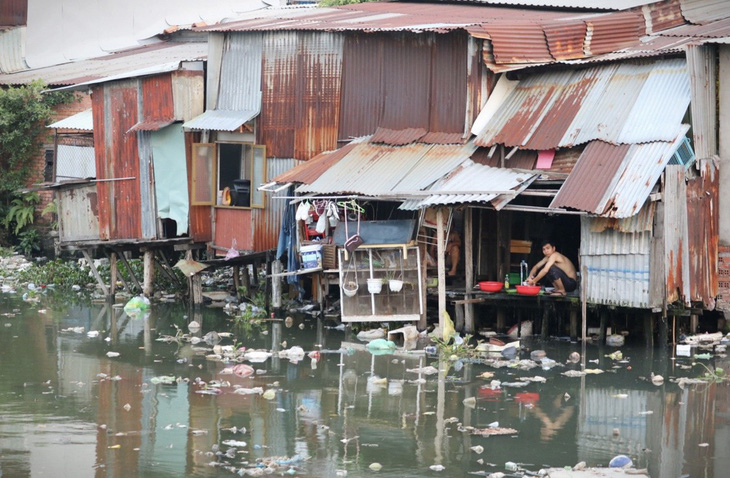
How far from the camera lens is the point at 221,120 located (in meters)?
19.2

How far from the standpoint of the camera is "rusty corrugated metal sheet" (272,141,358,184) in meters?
17.8

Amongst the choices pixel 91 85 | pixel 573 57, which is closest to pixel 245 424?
pixel 573 57

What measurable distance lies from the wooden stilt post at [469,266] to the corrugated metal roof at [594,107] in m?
1.16

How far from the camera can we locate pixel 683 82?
15.3 meters

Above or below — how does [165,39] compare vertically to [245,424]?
above

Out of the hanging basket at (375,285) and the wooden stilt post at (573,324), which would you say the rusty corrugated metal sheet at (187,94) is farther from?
the wooden stilt post at (573,324)

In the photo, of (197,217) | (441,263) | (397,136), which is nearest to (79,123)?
(197,217)

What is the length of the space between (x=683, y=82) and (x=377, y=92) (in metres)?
4.98

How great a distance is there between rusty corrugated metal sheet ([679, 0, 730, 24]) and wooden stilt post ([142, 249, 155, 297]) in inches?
396

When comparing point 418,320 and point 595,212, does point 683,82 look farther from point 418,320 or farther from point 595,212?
point 418,320

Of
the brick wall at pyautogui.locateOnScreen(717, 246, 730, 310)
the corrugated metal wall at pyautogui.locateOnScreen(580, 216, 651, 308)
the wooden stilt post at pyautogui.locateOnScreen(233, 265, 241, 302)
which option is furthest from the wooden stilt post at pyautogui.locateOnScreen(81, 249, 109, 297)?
the brick wall at pyautogui.locateOnScreen(717, 246, 730, 310)

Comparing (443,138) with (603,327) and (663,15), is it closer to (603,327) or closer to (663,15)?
(603,327)

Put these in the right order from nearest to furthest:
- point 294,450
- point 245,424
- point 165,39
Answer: point 294,450 < point 245,424 < point 165,39

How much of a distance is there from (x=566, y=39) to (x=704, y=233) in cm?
427
